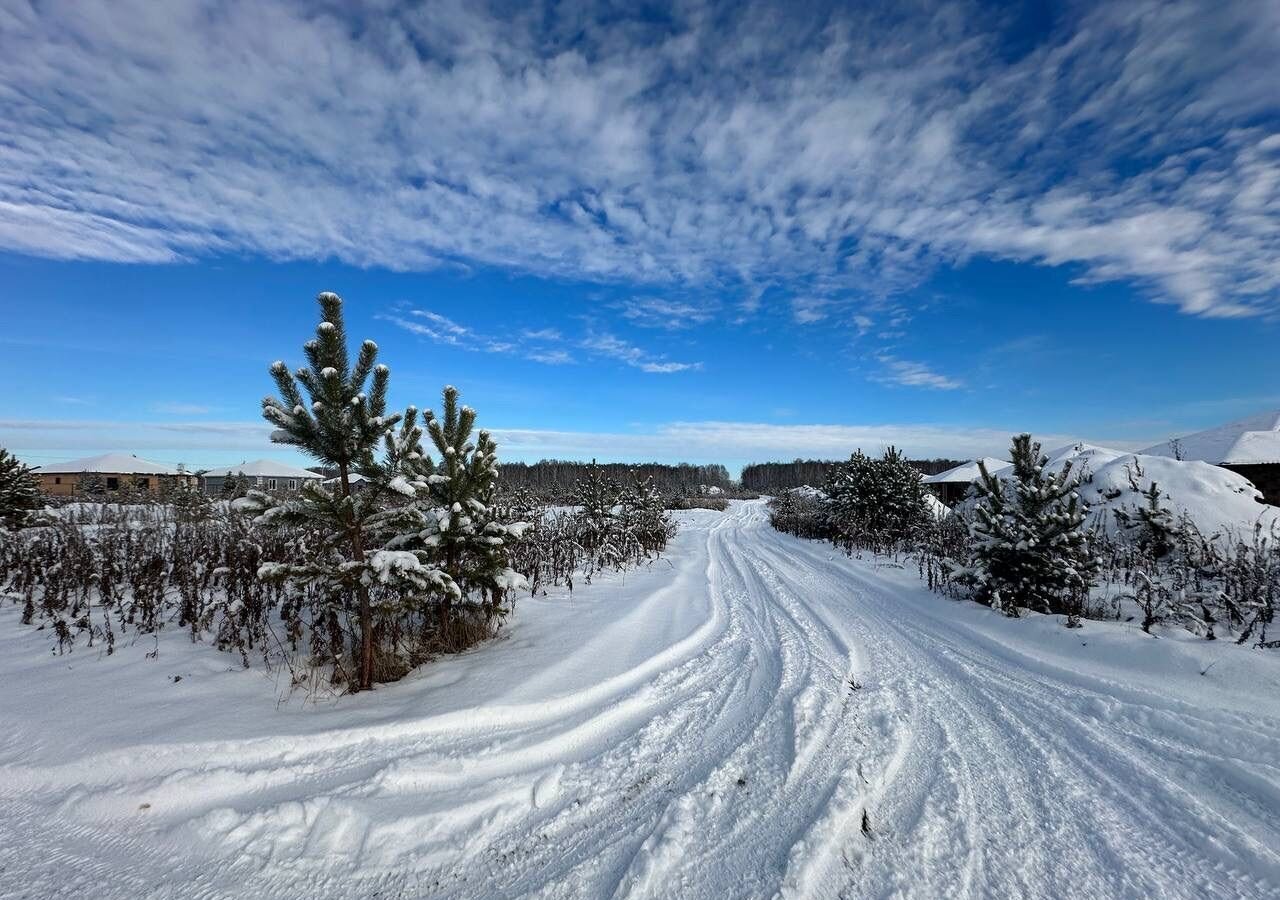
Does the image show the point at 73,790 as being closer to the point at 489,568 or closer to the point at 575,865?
the point at 575,865

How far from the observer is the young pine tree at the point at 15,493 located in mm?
11039

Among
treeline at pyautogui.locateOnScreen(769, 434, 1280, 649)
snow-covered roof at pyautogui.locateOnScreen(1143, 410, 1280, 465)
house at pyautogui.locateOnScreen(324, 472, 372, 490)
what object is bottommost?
treeline at pyautogui.locateOnScreen(769, 434, 1280, 649)

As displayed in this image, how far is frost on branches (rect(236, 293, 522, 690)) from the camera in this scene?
14.4 feet

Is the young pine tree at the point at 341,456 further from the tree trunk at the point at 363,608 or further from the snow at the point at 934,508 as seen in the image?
the snow at the point at 934,508

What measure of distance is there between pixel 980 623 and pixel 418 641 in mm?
7254

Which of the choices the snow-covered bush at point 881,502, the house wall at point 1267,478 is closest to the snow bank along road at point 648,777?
the snow-covered bush at point 881,502

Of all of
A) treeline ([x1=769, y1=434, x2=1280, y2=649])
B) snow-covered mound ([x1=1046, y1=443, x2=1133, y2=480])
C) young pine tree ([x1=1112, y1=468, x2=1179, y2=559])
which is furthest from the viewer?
snow-covered mound ([x1=1046, y1=443, x2=1133, y2=480])

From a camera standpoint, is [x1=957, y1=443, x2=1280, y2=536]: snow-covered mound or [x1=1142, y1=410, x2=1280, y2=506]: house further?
[x1=1142, y1=410, x2=1280, y2=506]: house

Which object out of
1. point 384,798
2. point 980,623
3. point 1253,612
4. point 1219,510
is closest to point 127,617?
point 384,798

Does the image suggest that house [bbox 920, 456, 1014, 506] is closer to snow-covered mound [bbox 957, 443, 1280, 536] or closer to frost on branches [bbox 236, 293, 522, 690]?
snow-covered mound [bbox 957, 443, 1280, 536]

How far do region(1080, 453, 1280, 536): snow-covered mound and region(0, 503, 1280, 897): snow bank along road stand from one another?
28.0 feet

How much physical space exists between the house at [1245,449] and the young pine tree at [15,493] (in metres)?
28.1

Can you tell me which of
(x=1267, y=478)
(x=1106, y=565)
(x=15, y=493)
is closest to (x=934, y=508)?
(x=1267, y=478)

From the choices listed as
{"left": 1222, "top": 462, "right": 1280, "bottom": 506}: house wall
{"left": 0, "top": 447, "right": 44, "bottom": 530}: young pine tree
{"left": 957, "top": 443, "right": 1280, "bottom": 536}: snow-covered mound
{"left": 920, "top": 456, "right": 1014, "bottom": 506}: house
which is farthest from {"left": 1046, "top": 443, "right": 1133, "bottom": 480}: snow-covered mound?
{"left": 0, "top": 447, "right": 44, "bottom": 530}: young pine tree
